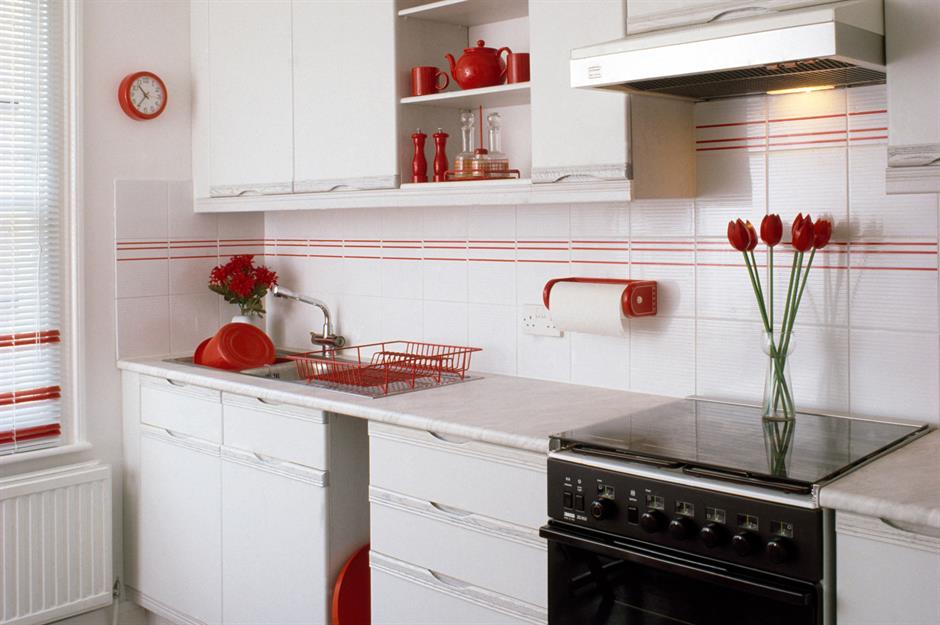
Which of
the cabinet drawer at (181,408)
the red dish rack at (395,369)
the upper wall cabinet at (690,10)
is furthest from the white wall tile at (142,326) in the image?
the upper wall cabinet at (690,10)

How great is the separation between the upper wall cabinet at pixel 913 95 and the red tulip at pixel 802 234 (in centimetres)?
32

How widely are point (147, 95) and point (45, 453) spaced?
4.22 feet

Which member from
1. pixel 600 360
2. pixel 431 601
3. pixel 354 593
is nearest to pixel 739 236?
pixel 600 360

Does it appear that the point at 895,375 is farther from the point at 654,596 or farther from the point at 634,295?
the point at 654,596

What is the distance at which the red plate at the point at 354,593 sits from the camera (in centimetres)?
272

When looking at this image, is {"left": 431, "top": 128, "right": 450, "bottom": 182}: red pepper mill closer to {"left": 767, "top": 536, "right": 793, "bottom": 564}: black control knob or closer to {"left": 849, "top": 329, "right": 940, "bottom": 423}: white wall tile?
{"left": 849, "top": 329, "right": 940, "bottom": 423}: white wall tile

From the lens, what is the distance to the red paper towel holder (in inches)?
101

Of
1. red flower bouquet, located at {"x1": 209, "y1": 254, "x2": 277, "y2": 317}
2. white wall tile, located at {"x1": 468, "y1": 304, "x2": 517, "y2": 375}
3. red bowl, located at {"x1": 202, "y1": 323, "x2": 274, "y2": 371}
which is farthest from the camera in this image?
red flower bouquet, located at {"x1": 209, "y1": 254, "x2": 277, "y2": 317}

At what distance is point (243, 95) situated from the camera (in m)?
3.39

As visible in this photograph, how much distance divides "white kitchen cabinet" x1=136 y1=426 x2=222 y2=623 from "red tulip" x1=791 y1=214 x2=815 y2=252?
1850 millimetres

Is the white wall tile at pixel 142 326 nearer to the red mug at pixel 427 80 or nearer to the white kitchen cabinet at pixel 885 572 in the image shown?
the red mug at pixel 427 80

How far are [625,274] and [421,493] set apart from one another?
844 mm

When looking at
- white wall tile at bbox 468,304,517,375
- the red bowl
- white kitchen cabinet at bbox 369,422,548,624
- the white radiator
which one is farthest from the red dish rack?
the white radiator

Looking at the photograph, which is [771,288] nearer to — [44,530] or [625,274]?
[625,274]
